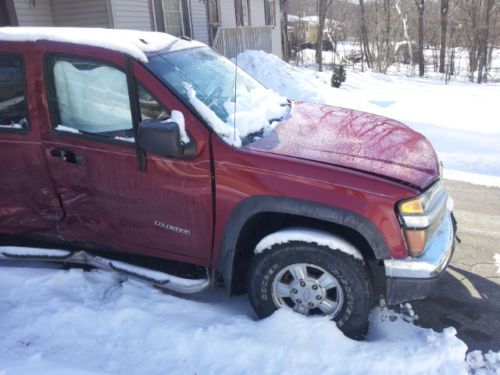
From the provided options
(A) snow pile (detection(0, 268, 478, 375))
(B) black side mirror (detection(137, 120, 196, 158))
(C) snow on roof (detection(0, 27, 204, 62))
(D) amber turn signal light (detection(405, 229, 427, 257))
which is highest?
(C) snow on roof (detection(0, 27, 204, 62))

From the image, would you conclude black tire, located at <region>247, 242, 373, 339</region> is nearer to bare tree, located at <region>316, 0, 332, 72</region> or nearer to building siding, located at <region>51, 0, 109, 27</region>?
building siding, located at <region>51, 0, 109, 27</region>

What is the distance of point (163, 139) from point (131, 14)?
440 inches

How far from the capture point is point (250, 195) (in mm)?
2758

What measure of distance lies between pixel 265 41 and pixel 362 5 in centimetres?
1708

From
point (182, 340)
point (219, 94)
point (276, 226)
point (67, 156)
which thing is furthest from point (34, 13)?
point (182, 340)

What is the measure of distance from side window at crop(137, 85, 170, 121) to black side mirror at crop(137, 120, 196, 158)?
103 millimetres

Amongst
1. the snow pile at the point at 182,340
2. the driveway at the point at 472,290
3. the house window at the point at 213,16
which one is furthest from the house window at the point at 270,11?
the snow pile at the point at 182,340

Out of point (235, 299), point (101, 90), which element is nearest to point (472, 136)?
point (235, 299)

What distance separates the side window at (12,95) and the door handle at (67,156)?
296 mm

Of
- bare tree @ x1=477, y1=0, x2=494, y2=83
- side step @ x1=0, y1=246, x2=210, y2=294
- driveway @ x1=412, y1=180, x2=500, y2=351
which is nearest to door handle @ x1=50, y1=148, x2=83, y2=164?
side step @ x1=0, y1=246, x2=210, y2=294

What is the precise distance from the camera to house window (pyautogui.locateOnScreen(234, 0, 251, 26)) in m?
20.1

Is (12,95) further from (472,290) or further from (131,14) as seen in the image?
(131,14)

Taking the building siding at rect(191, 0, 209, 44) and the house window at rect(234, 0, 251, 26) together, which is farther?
the house window at rect(234, 0, 251, 26)

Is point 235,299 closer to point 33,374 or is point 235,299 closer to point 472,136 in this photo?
point 33,374
